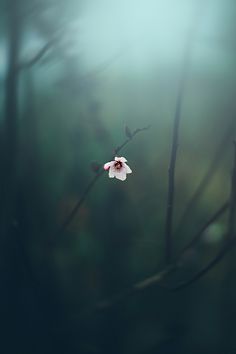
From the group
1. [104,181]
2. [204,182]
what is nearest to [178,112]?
[204,182]

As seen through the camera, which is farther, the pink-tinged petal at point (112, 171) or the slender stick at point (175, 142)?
the pink-tinged petal at point (112, 171)

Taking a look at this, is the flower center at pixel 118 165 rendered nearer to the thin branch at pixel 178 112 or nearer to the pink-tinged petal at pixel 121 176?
the pink-tinged petal at pixel 121 176

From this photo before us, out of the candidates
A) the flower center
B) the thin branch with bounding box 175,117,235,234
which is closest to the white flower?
the flower center

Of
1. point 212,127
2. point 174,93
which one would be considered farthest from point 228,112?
point 174,93

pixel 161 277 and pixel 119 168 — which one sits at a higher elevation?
pixel 119 168

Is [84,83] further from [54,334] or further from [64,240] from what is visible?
[54,334]

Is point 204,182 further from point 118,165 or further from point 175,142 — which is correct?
point 175,142

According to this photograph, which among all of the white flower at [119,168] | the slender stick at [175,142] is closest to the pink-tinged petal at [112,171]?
the white flower at [119,168]

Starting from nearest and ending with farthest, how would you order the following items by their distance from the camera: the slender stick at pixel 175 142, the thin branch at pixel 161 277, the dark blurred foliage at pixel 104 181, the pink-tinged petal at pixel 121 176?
1. the slender stick at pixel 175 142
2. the thin branch at pixel 161 277
3. the pink-tinged petal at pixel 121 176
4. the dark blurred foliage at pixel 104 181

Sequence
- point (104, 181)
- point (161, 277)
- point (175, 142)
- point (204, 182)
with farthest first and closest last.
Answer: point (104, 181)
point (204, 182)
point (161, 277)
point (175, 142)
